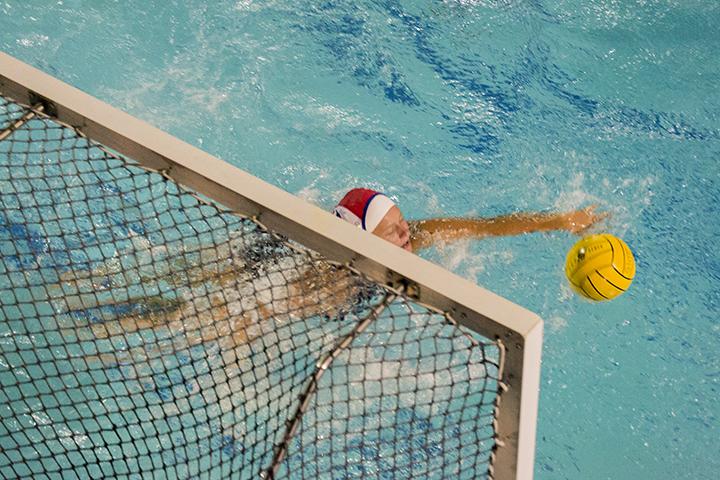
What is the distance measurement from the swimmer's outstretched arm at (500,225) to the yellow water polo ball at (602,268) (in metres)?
0.66

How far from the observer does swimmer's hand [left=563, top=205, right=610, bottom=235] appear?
461 centimetres

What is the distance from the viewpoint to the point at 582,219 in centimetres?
466

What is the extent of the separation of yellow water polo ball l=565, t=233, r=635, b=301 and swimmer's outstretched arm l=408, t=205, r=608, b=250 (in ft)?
2.15

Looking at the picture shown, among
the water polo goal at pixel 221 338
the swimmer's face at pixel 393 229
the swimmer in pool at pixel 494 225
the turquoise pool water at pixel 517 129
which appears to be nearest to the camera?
the water polo goal at pixel 221 338

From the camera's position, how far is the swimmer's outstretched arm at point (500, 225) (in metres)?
4.50

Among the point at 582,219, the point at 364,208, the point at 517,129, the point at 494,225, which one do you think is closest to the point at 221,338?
the point at 364,208

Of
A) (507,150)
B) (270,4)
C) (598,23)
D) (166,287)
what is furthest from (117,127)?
(598,23)

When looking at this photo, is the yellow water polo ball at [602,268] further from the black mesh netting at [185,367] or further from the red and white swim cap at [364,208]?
the red and white swim cap at [364,208]

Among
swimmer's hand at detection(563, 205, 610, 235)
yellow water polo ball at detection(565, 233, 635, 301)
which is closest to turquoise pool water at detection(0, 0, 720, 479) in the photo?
swimmer's hand at detection(563, 205, 610, 235)

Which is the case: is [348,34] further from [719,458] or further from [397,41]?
[719,458]

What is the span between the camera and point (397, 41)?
5316 mm

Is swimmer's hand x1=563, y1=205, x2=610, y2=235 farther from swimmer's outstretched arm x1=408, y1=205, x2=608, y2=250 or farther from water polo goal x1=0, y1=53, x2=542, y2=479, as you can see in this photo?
water polo goal x1=0, y1=53, x2=542, y2=479

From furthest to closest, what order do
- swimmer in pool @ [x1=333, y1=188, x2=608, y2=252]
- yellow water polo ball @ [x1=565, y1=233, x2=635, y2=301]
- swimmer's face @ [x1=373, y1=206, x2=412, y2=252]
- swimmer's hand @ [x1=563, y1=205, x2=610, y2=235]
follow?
swimmer's hand @ [x1=563, y1=205, x2=610, y2=235] < swimmer in pool @ [x1=333, y1=188, x2=608, y2=252] < yellow water polo ball @ [x1=565, y1=233, x2=635, y2=301] < swimmer's face @ [x1=373, y1=206, x2=412, y2=252]

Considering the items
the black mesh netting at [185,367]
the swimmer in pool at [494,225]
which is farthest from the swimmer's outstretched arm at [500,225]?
the black mesh netting at [185,367]
